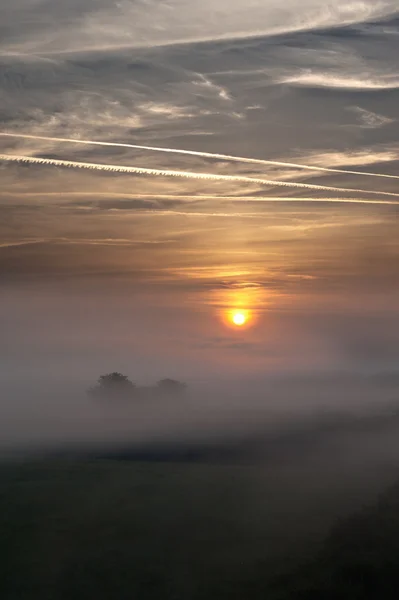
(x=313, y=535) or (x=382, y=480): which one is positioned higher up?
(x=382, y=480)

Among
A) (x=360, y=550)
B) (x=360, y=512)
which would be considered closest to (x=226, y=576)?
(x=360, y=550)

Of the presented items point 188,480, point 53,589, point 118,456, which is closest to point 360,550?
point 53,589

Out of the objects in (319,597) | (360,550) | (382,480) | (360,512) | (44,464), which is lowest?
(319,597)

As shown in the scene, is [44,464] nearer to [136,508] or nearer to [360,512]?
[136,508]

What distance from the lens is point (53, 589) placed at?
101m

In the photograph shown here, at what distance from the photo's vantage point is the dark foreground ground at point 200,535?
99.1m

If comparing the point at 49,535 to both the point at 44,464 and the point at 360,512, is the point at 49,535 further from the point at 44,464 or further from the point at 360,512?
the point at 44,464

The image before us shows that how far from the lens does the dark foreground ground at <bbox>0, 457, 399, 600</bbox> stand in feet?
325

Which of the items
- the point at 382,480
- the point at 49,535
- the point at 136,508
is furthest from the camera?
the point at 382,480

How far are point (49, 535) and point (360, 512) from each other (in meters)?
49.9

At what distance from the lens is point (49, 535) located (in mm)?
123188

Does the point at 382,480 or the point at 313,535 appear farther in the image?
the point at 382,480

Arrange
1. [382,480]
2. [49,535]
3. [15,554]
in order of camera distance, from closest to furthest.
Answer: [15,554]
[49,535]
[382,480]

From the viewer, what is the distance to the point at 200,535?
119562 millimetres
